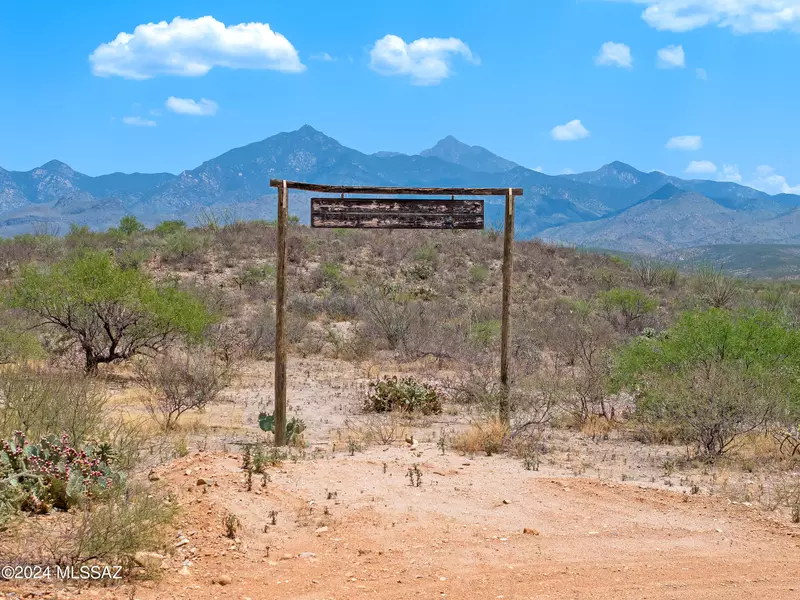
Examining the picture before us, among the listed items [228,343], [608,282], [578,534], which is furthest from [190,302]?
[608,282]

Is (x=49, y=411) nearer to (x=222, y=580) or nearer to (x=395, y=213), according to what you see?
(x=222, y=580)

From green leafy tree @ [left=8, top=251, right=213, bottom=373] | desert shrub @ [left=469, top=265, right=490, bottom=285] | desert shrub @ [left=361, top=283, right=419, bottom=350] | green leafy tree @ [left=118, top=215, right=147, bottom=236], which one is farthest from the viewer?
green leafy tree @ [left=118, top=215, right=147, bottom=236]

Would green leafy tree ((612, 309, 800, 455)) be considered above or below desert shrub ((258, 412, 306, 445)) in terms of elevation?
above

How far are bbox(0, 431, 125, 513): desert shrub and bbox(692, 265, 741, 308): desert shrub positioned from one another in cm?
2623

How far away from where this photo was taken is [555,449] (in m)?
10.7

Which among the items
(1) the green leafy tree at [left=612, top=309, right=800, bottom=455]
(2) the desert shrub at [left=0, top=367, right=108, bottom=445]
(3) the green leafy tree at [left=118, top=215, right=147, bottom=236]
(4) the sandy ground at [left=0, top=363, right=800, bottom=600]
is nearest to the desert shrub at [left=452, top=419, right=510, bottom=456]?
(4) the sandy ground at [left=0, top=363, right=800, bottom=600]

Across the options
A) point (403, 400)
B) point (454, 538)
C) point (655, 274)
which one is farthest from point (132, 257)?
point (454, 538)

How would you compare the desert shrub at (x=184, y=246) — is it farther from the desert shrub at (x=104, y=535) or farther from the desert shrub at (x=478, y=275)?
the desert shrub at (x=104, y=535)

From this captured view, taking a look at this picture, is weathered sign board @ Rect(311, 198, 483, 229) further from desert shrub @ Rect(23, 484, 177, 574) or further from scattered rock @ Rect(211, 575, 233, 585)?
scattered rock @ Rect(211, 575, 233, 585)

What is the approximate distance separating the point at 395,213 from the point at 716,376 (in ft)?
15.9

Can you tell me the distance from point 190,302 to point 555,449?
8.99 m

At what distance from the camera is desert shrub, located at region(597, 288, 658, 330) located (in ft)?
86.7

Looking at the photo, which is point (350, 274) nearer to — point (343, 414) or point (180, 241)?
point (180, 241)

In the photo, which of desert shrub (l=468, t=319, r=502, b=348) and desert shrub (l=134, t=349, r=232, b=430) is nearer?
desert shrub (l=134, t=349, r=232, b=430)
